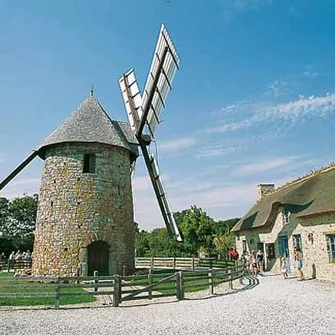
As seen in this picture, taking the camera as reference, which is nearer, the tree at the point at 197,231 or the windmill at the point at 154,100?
the windmill at the point at 154,100

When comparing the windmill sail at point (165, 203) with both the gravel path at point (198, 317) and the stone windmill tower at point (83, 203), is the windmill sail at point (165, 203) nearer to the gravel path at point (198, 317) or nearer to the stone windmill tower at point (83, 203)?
the stone windmill tower at point (83, 203)

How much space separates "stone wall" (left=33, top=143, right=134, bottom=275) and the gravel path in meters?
7.35

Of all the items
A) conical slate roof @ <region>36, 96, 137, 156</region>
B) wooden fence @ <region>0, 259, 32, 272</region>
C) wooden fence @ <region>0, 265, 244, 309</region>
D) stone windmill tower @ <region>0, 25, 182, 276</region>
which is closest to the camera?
wooden fence @ <region>0, 265, 244, 309</region>

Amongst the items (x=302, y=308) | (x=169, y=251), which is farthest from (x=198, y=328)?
(x=169, y=251)

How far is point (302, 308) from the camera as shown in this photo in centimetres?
959

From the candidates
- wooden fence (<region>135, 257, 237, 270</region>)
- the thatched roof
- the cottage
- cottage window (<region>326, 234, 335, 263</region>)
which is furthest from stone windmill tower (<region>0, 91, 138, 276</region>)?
cottage window (<region>326, 234, 335, 263</region>)

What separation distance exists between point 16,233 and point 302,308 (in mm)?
44541

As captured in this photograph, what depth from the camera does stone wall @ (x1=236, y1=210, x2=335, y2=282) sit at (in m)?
15.7

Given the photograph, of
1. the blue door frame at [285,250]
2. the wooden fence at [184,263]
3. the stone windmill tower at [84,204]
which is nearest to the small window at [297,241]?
the blue door frame at [285,250]

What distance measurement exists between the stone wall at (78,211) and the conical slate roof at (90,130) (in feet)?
1.25

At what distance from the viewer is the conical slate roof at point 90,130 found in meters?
18.8

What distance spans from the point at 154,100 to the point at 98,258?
28.8 feet

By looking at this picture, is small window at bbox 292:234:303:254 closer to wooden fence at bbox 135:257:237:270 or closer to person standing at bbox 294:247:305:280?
person standing at bbox 294:247:305:280

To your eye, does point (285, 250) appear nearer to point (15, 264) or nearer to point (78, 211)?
point (78, 211)
